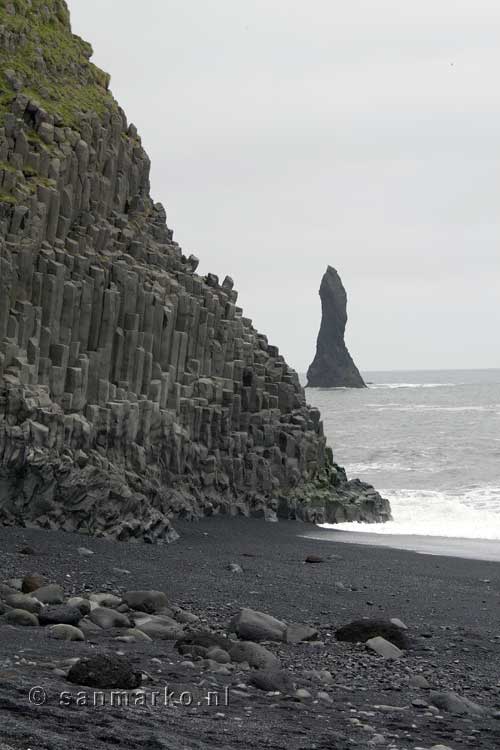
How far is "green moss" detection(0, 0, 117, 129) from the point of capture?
25500 mm

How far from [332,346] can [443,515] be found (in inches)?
5196

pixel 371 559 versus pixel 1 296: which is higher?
pixel 1 296

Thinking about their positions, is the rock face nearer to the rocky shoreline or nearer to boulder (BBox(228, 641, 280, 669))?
the rocky shoreline

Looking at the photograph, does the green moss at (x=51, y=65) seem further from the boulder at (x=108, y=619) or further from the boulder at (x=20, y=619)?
the boulder at (x=20, y=619)

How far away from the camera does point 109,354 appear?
23.9m

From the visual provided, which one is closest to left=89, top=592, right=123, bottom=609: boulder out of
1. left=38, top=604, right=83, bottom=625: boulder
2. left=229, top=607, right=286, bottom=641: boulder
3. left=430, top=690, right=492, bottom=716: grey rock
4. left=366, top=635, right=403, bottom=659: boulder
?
left=38, top=604, right=83, bottom=625: boulder

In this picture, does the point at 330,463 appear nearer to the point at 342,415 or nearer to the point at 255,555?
the point at 255,555

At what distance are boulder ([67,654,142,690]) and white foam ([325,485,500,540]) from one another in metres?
20.7

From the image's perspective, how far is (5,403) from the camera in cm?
2044

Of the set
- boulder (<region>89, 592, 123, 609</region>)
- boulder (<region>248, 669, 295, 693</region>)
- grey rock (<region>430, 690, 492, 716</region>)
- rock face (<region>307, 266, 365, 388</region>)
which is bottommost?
grey rock (<region>430, 690, 492, 716</region>)

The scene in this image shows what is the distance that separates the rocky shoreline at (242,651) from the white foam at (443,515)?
32.9ft

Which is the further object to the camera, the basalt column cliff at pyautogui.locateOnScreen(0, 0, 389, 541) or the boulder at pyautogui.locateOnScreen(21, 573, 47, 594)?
the basalt column cliff at pyautogui.locateOnScreen(0, 0, 389, 541)

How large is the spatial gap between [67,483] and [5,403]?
6.45 feet

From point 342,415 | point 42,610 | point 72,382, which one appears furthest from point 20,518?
point 342,415
